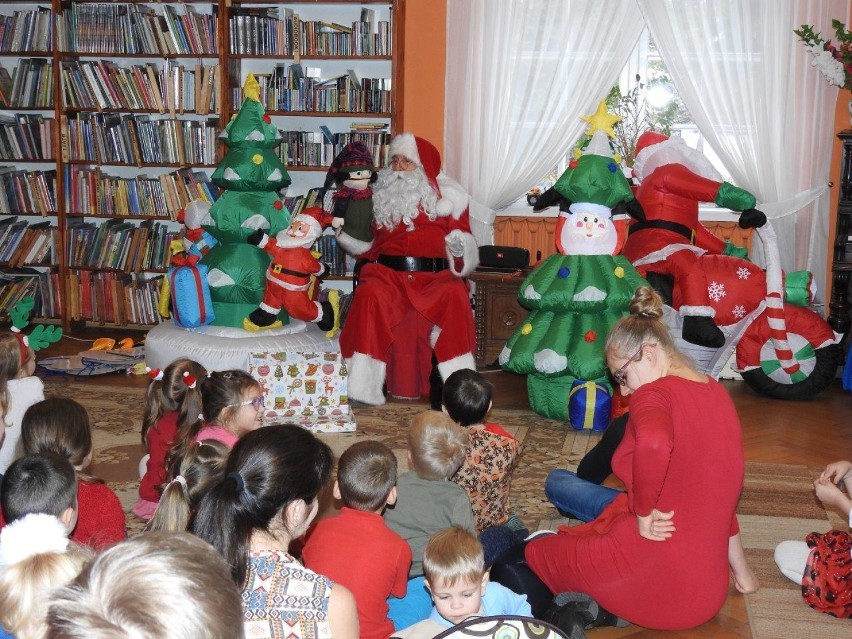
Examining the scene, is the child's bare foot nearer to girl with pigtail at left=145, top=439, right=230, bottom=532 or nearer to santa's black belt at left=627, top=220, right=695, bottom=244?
girl with pigtail at left=145, top=439, right=230, bottom=532

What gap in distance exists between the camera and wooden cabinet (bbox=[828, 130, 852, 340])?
5262 mm

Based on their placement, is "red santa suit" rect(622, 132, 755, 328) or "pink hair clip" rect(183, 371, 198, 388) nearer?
"pink hair clip" rect(183, 371, 198, 388)

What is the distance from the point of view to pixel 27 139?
6266 mm

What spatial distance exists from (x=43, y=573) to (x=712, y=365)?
13.8ft

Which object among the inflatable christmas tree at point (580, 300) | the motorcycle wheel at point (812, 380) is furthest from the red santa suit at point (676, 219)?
the motorcycle wheel at point (812, 380)

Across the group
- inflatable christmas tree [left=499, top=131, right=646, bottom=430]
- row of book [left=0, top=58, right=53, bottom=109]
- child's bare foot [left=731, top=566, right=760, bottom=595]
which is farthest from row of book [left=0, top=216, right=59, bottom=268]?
child's bare foot [left=731, top=566, right=760, bottom=595]

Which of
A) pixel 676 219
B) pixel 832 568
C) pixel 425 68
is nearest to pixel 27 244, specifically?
pixel 425 68

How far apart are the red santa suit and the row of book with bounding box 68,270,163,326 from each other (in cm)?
296

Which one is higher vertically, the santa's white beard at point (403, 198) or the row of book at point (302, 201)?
the santa's white beard at point (403, 198)

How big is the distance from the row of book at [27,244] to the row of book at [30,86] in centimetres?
77

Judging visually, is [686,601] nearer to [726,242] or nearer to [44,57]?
[726,242]

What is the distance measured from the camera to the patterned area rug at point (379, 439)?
3588 mm

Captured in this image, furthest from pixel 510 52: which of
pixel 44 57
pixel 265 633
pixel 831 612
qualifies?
pixel 265 633

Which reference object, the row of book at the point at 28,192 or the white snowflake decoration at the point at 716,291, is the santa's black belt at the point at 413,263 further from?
the row of book at the point at 28,192
